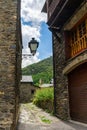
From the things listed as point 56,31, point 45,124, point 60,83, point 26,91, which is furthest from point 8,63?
point 26,91

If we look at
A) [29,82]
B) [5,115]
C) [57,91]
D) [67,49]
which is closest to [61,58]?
[67,49]

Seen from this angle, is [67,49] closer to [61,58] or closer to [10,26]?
[61,58]

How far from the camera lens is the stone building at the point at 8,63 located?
8.10 meters

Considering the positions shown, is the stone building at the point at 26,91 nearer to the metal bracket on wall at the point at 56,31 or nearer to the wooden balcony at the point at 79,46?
the metal bracket on wall at the point at 56,31

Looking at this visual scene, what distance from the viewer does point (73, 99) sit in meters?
11.9

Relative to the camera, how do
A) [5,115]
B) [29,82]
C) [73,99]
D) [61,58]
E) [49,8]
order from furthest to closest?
1. [29,82]
2. [49,8]
3. [61,58]
4. [73,99]
5. [5,115]

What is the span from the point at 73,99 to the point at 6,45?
194 inches

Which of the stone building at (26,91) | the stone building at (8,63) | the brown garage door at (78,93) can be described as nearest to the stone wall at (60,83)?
the brown garage door at (78,93)

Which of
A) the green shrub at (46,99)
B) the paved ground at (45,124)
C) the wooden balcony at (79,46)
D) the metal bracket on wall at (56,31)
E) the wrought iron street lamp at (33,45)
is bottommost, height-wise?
the paved ground at (45,124)

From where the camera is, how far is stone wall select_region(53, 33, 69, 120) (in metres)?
12.4

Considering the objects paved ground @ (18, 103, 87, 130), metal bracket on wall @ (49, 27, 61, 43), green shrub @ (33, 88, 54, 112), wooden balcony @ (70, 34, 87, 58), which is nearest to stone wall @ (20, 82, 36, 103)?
green shrub @ (33, 88, 54, 112)

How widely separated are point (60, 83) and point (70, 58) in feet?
6.42

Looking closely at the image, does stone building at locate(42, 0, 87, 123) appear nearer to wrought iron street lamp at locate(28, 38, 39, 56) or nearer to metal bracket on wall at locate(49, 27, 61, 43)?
metal bracket on wall at locate(49, 27, 61, 43)

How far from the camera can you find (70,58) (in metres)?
11.8
